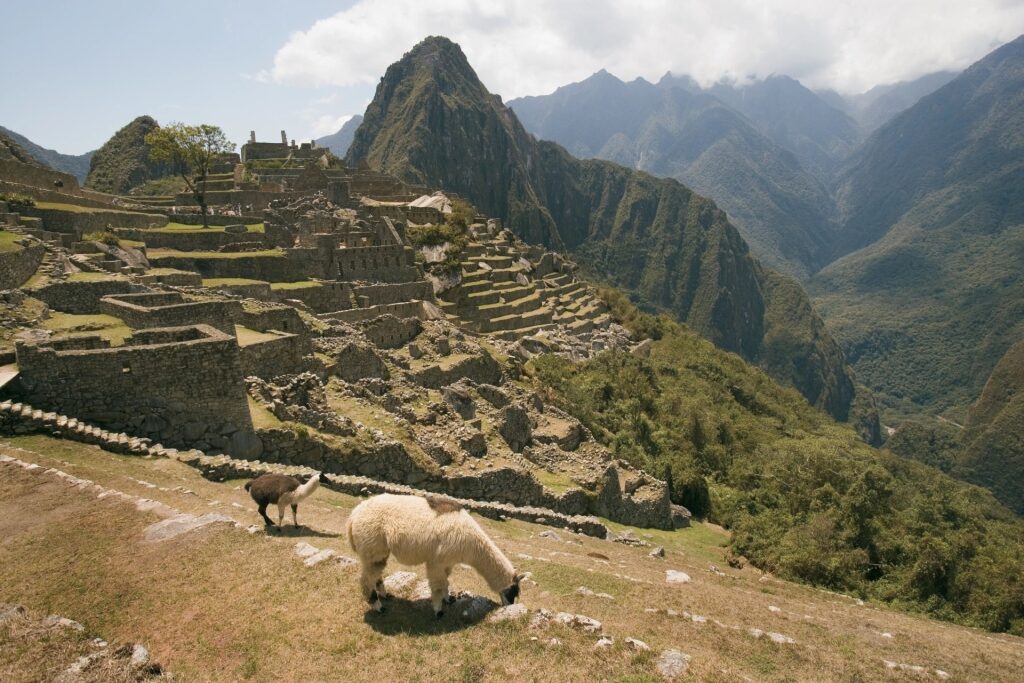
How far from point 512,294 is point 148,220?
27180mm

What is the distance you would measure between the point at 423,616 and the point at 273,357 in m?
12.2

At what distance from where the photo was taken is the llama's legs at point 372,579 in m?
7.15

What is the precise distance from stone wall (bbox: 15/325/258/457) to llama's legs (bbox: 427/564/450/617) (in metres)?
7.91

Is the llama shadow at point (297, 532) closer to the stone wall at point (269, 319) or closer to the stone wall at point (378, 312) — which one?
the stone wall at point (269, 319)

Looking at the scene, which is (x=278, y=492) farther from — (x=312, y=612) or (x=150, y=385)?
(x=150, y=385)

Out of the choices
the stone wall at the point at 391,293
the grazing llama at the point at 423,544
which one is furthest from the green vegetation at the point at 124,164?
the grazing llama at the point at 423,544

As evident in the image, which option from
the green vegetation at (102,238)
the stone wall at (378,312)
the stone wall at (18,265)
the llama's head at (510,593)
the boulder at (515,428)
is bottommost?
the boulder at (515,428)

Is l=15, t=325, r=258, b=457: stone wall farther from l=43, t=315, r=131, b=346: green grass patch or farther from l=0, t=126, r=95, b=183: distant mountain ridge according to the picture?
l=0, t=126, r=95, b=183: distant mountain ridge

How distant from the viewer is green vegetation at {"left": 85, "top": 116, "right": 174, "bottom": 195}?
66.6 m

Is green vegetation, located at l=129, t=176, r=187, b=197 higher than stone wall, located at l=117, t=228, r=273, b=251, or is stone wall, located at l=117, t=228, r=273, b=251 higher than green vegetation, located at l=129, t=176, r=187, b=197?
green vegetation, located at l=129, t=176, r=187, b=197

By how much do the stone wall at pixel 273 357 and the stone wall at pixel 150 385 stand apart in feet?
8.66

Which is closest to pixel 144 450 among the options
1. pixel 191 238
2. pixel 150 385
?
pixel 150 385

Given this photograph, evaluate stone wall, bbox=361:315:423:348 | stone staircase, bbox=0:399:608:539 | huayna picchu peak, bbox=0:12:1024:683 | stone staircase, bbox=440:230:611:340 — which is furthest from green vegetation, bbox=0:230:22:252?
stone staircase, bbox=440:230:611:340

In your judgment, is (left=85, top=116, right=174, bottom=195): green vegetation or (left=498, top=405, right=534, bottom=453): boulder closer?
(left=498, top=405, right=534, bottom=453): boulder
